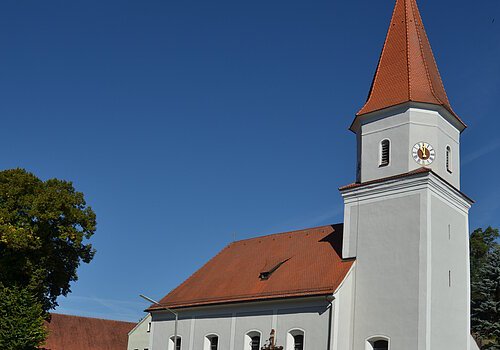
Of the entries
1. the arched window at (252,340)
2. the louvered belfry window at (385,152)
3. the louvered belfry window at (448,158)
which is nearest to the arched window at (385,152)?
the louvered belfry window at (385,152)

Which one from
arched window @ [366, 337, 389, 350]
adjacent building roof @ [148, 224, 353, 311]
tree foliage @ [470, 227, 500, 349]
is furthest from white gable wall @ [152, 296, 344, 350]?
tree foliage @ [470, 227, 500, 349]

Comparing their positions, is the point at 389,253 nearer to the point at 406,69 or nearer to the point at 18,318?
the point at 406,69

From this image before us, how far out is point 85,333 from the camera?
59.9m

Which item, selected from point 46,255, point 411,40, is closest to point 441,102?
point 411,40

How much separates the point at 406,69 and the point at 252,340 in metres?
14.0

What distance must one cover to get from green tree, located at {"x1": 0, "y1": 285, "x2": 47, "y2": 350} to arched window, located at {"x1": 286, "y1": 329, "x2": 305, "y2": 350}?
12.5 m

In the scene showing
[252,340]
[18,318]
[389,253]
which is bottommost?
[252,340]

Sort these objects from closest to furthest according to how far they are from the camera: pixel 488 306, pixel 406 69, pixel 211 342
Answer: pixel 406 69, pixel 211 342, pixel 488 306

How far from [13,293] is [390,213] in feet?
59.3

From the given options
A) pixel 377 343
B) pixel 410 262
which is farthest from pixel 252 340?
pixel 410 262

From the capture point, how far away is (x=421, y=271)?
26344 mm

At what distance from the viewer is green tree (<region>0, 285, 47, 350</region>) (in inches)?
1283

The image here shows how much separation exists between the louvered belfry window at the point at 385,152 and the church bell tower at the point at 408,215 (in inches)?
0.7

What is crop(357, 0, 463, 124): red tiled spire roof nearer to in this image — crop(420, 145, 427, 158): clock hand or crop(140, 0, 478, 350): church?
crop(140, 0, 478, 350): church
